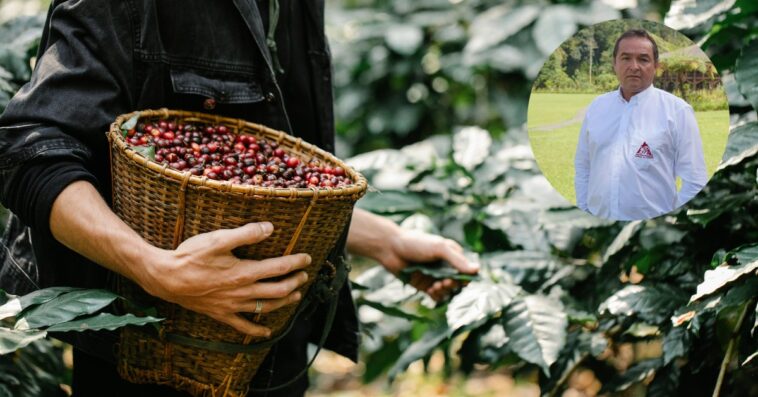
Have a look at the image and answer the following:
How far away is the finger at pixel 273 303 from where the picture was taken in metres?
1.18

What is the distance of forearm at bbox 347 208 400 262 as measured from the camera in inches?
66.4

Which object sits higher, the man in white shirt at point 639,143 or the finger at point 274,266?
the man in white shirt at point 639,143

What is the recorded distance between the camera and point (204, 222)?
1117 mm

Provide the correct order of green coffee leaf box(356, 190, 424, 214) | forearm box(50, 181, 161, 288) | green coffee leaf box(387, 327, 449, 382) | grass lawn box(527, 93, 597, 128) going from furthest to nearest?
green coffee leaf box(356, 190, 424, 214) → green coffee leaf box(387, 327, 449, 382) → grass lawn box(527, 93, 597, 128) → forearm box(50, 181, 161, 288)

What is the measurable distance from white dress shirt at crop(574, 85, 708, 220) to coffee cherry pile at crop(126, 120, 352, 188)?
379 millimetres

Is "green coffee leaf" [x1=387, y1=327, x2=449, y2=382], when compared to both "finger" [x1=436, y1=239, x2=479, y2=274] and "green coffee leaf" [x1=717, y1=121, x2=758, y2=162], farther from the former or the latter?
"green coffee leaf" [x1=717, y1=121, x2=758, y2=162]

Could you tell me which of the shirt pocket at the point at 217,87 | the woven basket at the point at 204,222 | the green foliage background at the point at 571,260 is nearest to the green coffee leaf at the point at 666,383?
the green foliage background at the point at 571,260

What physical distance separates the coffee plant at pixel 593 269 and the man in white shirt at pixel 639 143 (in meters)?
0.11

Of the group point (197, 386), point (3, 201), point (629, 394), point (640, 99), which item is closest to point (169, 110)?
point (3, 201)

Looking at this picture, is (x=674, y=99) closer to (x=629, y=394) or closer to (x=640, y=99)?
(x=640, y=99)

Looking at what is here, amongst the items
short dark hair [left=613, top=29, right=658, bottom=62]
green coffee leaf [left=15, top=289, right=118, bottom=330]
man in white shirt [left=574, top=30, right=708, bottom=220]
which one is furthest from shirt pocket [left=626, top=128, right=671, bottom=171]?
green coffee leaf [left=15, top=289, right=118, bottom=330]

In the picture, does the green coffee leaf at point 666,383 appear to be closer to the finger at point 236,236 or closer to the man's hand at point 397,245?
the man's hand at point 397,245

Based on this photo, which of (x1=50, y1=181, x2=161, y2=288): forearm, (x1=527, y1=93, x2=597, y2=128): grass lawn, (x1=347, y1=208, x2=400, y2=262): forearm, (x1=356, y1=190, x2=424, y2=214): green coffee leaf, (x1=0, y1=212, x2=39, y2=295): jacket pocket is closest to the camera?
(x1=50, y1=181, x2=161, y2=288): forearm

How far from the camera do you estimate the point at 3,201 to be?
1.22m
